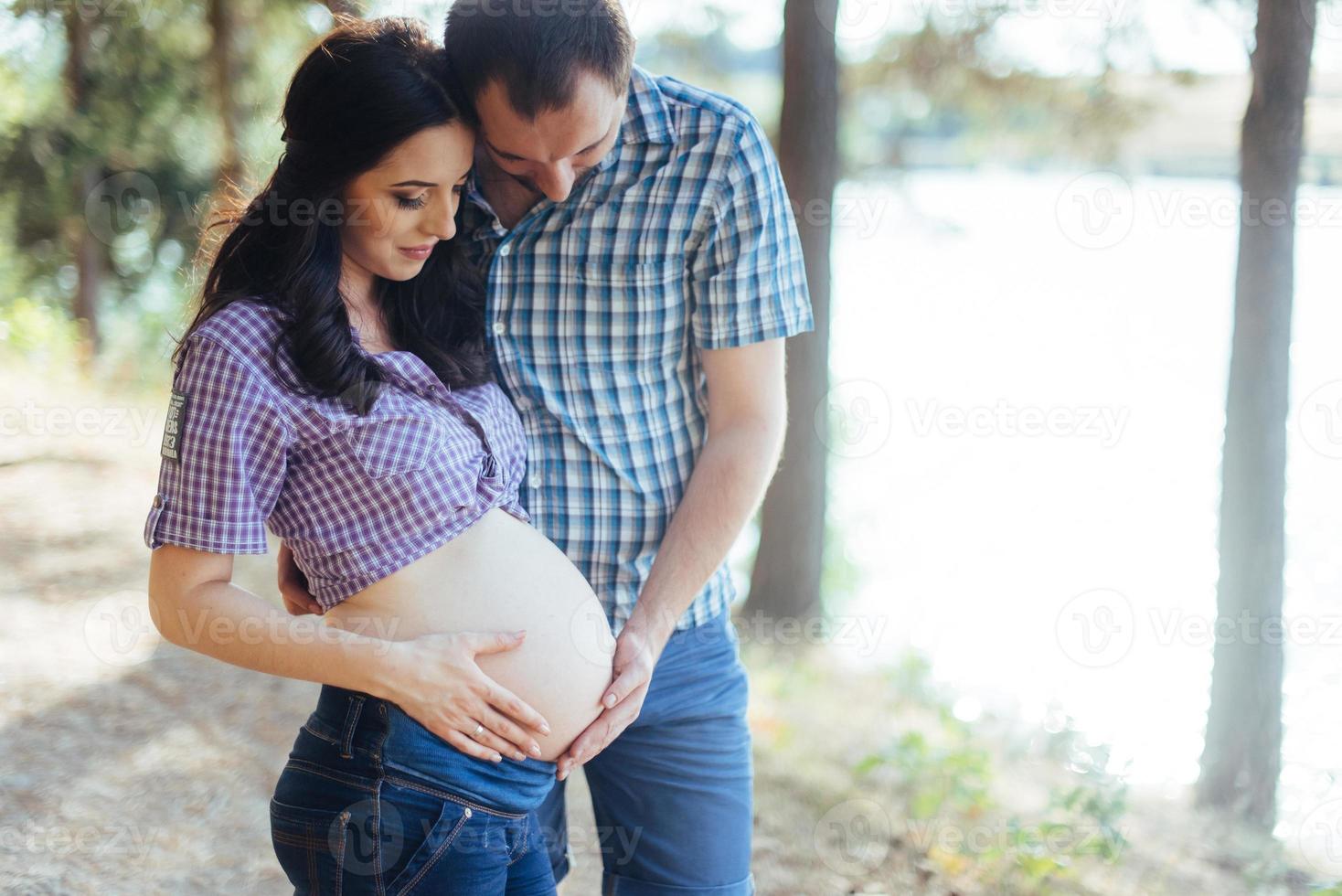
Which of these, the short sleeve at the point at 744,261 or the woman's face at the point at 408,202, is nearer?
the woman's face at the point at 408,202

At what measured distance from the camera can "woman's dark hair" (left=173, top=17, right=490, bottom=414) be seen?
1415mm

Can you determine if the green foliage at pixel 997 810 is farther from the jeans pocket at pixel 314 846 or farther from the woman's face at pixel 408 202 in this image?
the woman's face at pixel 408 202

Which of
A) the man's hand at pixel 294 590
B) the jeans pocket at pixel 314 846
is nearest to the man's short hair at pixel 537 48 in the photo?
the man's hand at pixel 294 590

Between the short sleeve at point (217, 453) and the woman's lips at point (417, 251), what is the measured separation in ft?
0.98

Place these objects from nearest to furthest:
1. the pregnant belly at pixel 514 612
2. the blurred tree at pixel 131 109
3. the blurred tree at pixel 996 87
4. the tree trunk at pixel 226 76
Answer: the pregnant belly at pixel 514 612
the blurred tree at pixel 996 87
the tree trunk at pixel 226 76
the blurred tree at pixel 131 109

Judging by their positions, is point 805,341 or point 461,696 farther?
point 805,341

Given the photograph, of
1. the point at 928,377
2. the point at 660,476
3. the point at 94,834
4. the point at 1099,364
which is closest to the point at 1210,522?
the point at 1099,364

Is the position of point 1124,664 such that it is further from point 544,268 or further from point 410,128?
point 410,128

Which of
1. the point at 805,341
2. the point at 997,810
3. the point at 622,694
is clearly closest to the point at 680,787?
the point at 622,694

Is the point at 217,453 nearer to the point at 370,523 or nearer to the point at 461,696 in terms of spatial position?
the point at 370,523

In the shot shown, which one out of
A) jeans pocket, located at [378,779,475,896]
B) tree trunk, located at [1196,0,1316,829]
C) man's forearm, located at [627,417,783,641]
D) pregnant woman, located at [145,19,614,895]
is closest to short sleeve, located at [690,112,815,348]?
man's forearm, located at [627,417,783,641]

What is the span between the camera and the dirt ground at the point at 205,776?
9.73 feet

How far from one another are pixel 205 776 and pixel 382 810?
2.36m

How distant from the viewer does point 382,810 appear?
134 cm
